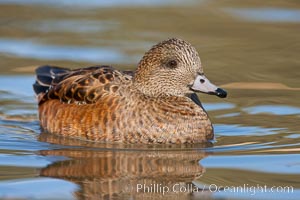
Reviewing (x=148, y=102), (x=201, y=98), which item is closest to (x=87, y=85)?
(x=148, y=102)

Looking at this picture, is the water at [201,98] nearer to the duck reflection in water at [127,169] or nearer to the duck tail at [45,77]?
the duck reflection in water at [127,169]

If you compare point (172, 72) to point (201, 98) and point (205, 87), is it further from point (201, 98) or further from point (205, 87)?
point (201, 98)

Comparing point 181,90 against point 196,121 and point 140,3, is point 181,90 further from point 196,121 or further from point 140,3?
point 140,3

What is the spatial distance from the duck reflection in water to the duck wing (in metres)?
0.56

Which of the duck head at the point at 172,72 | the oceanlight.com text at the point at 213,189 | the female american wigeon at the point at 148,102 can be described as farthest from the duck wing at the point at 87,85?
the oceanlight.com text at the point at 213,189

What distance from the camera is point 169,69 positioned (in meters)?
10.5

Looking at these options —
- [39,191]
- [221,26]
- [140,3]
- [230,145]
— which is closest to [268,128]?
[230,145]

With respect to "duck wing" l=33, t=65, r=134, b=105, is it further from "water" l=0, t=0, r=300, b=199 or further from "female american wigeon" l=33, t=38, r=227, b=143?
"water" l=0, t=0, r=300, b=199

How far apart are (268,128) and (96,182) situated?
10.2 feet

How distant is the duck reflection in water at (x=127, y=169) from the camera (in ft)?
27.1

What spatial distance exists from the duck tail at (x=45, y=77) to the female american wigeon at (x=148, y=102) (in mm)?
1101

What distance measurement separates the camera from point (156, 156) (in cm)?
968

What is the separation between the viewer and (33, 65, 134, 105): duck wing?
35.2ft

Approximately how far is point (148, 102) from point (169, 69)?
1.38 ft
